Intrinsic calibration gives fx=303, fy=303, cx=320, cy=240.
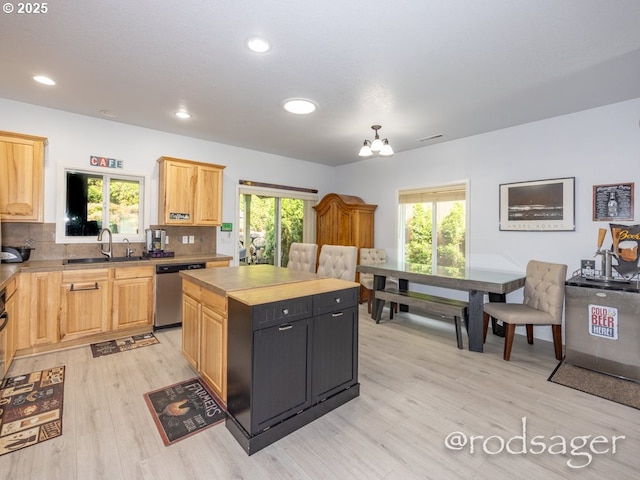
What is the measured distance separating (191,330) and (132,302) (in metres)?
1.46

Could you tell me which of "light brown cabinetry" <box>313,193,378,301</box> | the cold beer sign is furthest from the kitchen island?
"light brown cabinetry" <box>313,193,378,301</box>

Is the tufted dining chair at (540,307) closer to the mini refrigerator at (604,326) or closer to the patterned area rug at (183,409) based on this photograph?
the mini refrigerator at (604,326)

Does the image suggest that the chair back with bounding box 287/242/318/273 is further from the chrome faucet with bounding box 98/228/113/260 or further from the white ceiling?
the chrome faucet with bounding box 98/228/113/260

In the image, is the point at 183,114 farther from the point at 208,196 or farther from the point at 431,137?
the point at 431,137

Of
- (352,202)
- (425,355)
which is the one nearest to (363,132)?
(352,202)

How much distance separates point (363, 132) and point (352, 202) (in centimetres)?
155

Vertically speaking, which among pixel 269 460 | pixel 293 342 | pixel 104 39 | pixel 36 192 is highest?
pixel 104 39

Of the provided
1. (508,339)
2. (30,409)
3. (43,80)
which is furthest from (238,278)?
(508,339)

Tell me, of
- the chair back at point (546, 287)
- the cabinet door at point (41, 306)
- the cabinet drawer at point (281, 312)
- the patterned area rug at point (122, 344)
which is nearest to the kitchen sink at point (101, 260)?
the cabinet door at point (41, 306)

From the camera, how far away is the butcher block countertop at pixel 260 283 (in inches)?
79.7

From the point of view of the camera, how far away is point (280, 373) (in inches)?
75.9

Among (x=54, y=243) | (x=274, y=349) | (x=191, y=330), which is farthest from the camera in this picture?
(x=54, y=243)

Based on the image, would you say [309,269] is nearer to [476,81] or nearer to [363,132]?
[363,132]

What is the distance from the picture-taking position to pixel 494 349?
3.44 meters
